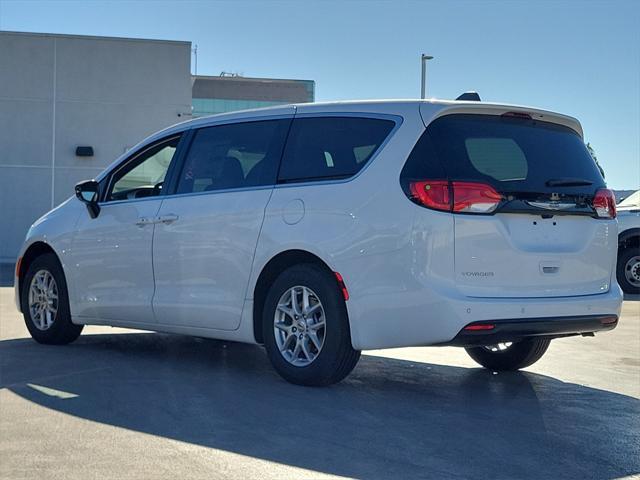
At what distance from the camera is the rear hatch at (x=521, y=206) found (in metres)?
5.87

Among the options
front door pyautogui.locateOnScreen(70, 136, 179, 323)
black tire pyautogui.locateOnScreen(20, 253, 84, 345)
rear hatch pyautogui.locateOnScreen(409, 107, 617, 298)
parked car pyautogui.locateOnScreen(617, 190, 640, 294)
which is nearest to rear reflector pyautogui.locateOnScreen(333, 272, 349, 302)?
rear hatch pyautogui.locateOnScreen(409, 107, 617, 298)

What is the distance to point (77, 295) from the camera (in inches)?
325

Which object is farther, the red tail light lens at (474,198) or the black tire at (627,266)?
the black tire at (627,266)

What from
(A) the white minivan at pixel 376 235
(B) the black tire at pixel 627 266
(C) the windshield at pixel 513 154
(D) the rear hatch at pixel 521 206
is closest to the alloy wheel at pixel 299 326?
(A) the white minivan at pixel 376 235

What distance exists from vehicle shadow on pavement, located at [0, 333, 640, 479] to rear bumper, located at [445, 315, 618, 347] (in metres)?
0.44

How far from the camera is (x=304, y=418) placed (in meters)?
5.50

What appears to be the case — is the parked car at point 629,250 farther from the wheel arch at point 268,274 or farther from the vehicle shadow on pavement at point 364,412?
the wheel arch at point 268,274

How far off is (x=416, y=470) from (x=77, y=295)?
4.57 m

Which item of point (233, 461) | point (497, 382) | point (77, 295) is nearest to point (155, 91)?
point (77, 295)

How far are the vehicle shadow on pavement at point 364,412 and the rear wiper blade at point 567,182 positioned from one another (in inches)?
54.8

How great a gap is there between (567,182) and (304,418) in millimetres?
2294

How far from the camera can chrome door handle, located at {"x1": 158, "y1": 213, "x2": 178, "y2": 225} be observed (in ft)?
24.3

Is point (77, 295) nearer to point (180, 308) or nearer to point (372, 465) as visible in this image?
point (180, 308)

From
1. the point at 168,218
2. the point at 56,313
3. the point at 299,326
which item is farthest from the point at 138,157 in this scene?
the point at 299,326
